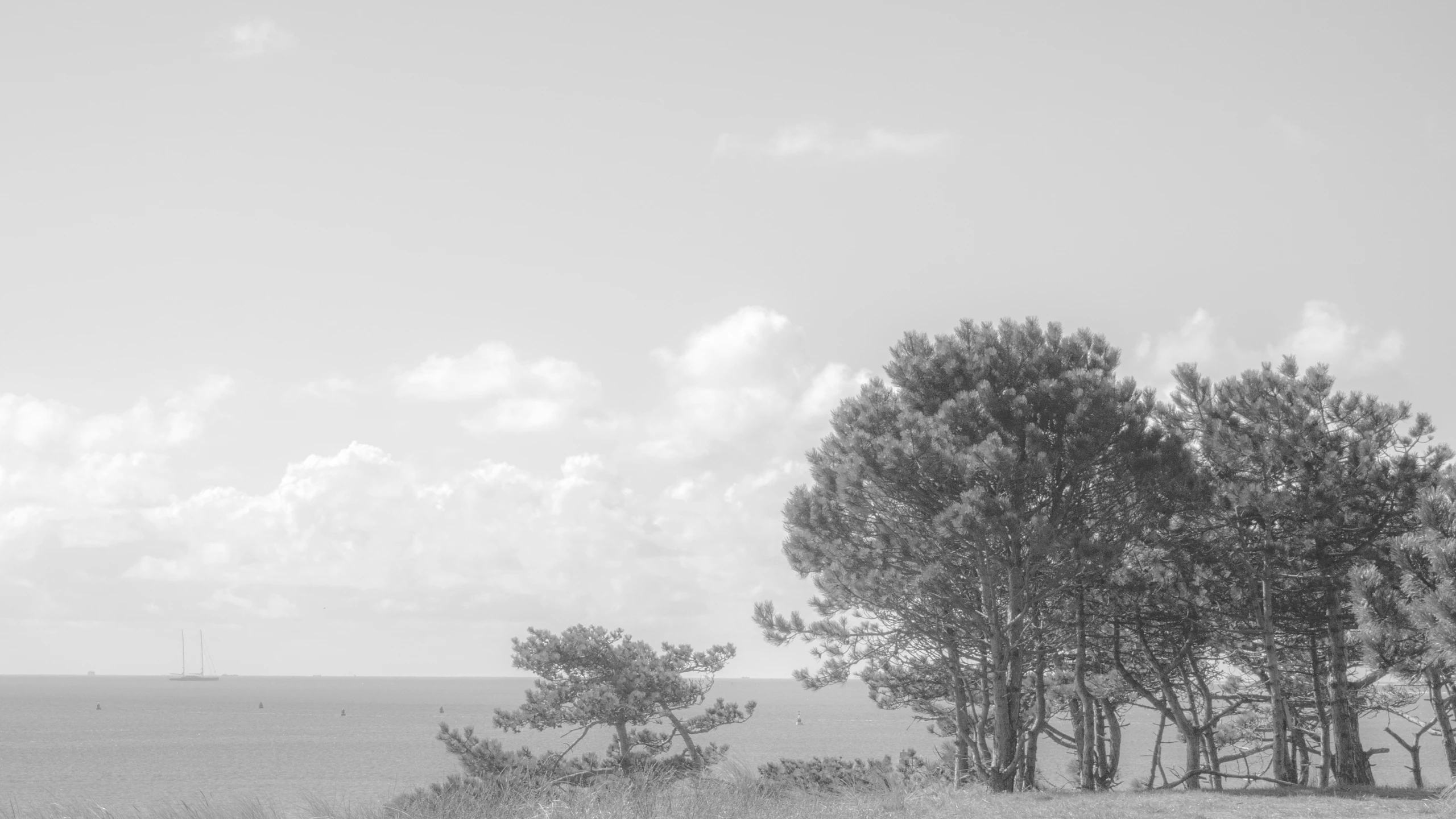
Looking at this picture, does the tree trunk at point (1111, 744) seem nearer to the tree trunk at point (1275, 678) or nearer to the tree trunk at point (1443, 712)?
the tree trunk at point (1275, 678)

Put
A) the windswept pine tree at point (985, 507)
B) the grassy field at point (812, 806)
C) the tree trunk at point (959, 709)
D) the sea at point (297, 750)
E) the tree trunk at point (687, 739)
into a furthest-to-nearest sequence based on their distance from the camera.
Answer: the sea at point (297, 750) < the tree trunk at point (687, 739) < the tree trunk at point (959, 709) < the windswept pine tree at point (985, 507) < the grassy field at point (812, 806)

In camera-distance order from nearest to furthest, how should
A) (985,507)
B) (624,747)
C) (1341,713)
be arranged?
1. (985,507)
2. (1341,713)
3. (624,747)

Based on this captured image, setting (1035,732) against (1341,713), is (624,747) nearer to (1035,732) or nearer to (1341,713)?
(1035,732)

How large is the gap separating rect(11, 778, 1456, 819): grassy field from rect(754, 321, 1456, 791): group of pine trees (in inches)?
104

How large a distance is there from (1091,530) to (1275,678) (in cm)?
426

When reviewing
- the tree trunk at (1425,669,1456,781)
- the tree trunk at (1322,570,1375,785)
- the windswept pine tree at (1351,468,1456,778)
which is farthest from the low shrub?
the tree trunk at (1425,669,1456,781)

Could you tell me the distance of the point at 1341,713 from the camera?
20.4 m

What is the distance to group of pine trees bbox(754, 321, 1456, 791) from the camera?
749 inches

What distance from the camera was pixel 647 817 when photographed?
11125 millimetres

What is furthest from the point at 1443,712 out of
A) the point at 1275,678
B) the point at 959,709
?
the point at 959,709

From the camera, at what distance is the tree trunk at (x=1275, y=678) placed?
19688 millimetres

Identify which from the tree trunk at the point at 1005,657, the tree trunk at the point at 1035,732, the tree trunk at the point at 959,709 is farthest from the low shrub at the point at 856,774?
the tree trunk at the point at 1035,732

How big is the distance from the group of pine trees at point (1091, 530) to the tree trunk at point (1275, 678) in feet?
0.15

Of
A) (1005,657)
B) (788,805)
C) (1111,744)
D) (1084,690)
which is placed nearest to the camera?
(788,805)
